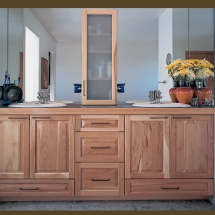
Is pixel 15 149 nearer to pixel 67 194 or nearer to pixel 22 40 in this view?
pixel 67 194

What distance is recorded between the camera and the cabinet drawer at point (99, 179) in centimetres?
206

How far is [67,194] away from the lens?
2.06 metres

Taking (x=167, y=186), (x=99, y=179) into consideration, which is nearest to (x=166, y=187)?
(x=167, y=186)

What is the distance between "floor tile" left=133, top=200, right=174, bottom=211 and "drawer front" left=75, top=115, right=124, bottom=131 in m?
0.56

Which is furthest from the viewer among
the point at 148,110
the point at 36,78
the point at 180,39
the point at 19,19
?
the point at 36,78

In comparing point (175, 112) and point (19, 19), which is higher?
point (19, 19)

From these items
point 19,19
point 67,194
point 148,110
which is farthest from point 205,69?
point 19,19

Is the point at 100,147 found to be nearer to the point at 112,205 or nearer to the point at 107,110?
the point at 107,110

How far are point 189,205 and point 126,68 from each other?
2015mm

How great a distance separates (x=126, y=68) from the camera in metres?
3.63

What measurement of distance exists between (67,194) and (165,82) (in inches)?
74.0

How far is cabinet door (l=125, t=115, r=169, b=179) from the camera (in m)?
2.05

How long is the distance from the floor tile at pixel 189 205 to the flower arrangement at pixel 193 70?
40.1 inches

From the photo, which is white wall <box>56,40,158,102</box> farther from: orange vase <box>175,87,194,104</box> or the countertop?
the countertop
